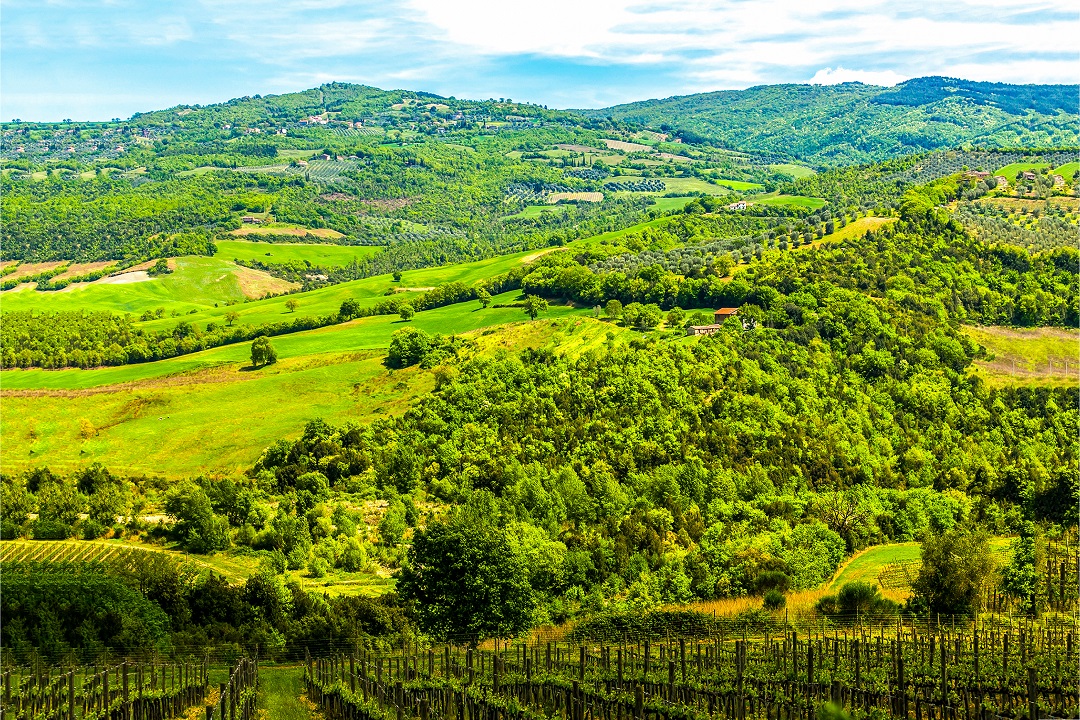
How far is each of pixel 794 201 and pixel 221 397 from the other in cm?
11050

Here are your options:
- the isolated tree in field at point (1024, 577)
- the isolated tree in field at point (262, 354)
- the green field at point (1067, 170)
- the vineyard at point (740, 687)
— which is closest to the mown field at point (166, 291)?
the isolated tree in field at point (262, 354)

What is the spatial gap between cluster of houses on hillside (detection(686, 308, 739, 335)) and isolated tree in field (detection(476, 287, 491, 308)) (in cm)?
3055

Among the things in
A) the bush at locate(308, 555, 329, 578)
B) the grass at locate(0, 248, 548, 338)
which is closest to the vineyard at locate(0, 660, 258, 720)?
the bush at locate(308, 555, 329, 578)

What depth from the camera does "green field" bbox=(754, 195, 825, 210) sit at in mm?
169875

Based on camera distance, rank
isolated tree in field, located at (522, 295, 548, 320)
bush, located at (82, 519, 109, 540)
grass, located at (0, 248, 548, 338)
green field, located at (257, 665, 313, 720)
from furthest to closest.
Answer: grass, located at (0, 248, 548, 338) < isolated tree in field, located at (522, 295, 548, 320) < bush, located at (82, 519, 109, 540) < green field, located at (257, 665, 313, 720)

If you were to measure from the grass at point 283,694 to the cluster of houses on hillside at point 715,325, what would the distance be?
6074 cm

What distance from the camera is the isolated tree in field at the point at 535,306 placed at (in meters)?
108

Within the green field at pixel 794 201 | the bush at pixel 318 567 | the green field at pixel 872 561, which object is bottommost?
the green field at pixel 872 561

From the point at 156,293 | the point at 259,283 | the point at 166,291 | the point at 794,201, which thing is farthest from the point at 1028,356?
the point at 166,291

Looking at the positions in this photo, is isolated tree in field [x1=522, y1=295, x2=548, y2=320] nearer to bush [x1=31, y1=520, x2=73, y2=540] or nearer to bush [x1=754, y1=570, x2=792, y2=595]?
bush [x1=31, y1=520, x2=73, y2=540]

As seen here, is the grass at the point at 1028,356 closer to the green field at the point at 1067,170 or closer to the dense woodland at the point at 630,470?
the dense woodland at the point at 630,470

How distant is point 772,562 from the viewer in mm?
50312

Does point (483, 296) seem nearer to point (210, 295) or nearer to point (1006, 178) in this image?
point (210, 295)

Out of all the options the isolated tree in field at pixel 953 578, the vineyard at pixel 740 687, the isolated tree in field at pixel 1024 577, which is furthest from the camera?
the isolated tree in field at pixel 1024 577
